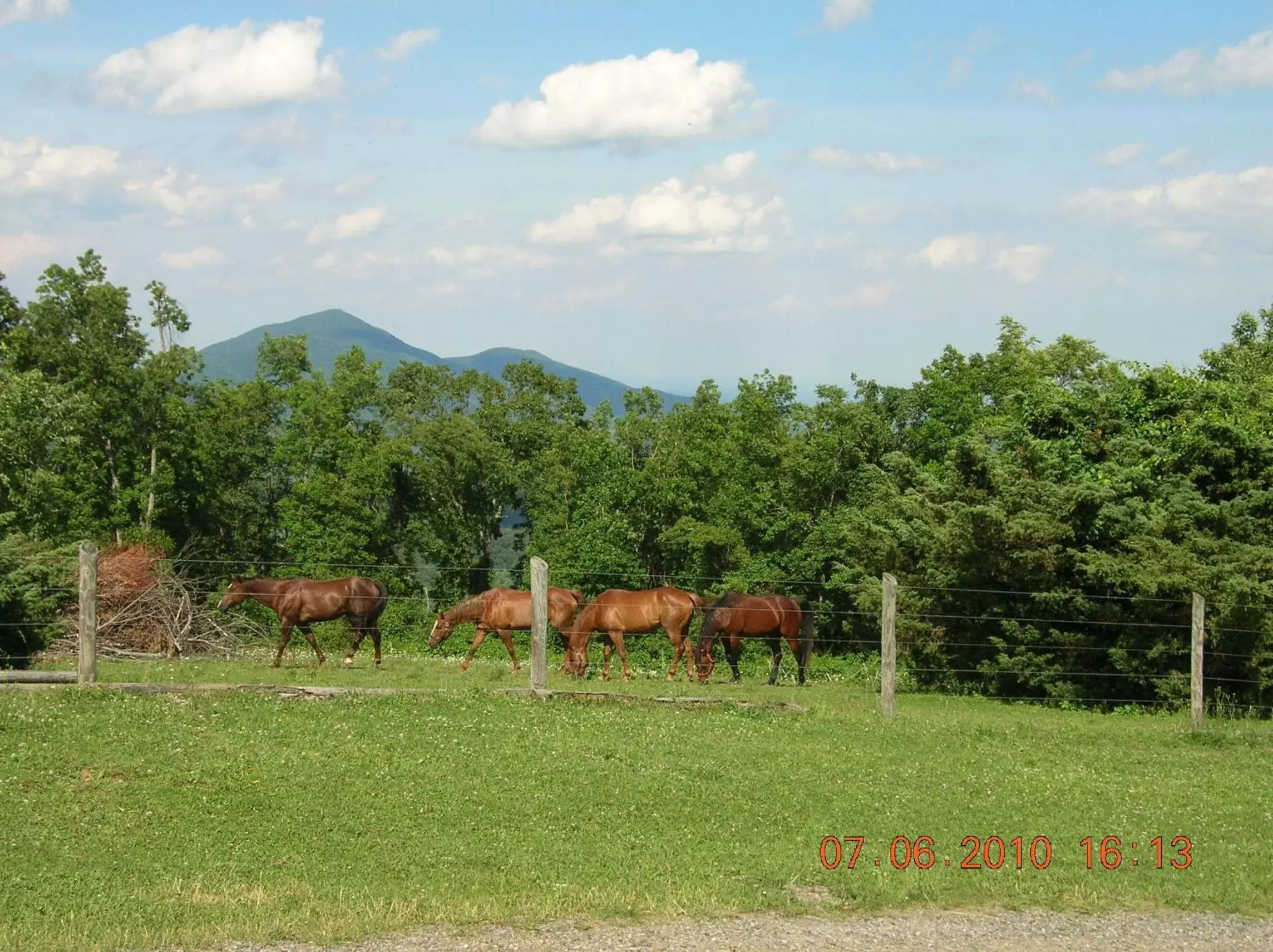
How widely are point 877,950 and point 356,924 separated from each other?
314 cm

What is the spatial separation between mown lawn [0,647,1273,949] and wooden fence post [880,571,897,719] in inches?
13.8

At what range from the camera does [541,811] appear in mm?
10367

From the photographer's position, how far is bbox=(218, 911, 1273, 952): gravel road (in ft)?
24.6

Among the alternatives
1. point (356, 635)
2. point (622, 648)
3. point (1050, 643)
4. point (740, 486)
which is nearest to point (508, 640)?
point (622, 648)

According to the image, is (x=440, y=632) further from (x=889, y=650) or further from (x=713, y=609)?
(x=889, y=650)

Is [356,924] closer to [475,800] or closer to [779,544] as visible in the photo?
[475,800]

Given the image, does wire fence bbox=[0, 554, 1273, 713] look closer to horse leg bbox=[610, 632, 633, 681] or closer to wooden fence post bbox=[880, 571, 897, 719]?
horse leg bbox=[610, 632, 633, 681]

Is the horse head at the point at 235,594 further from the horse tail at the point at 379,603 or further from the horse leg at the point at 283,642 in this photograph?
the horse tail at the point at 379,603

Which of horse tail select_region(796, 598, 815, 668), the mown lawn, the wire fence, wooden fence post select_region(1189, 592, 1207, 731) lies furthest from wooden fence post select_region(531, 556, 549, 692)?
Result: wooden fence post select_region(1189, 592, 1207, 731)

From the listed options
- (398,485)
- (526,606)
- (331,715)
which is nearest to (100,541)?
(398,485)

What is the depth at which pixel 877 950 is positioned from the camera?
7.56m

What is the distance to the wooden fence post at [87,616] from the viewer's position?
13953mm

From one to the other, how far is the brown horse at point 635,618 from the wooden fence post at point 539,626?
493cm
